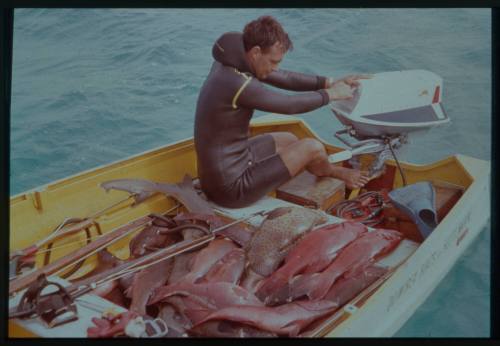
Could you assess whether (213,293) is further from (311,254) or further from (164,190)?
(164,190)

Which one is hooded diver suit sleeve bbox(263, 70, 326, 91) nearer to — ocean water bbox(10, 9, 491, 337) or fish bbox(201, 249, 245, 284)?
ocean water bbox(10, 9, 491, 337)

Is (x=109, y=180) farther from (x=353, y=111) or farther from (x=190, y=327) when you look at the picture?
(x=353, y=111)

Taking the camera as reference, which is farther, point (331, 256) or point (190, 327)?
point (331, 256)

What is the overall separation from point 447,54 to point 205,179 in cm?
129

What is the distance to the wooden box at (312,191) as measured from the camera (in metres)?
3.12

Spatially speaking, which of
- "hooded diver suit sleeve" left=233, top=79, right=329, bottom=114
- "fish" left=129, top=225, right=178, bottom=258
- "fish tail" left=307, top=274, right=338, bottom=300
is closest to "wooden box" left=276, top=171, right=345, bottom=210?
"hooded diver suit sleeve" left=233, top=79, right=329, bottom=114

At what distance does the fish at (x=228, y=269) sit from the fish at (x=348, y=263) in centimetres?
23

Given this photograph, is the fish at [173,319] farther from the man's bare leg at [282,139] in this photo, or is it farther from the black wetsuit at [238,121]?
the man's bare leg at [282,139]

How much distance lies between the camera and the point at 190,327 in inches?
101

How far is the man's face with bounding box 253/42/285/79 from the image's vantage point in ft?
9.50

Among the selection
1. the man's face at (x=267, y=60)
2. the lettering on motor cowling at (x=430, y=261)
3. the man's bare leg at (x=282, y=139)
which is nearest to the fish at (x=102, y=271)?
the man's bare leg at (x=282, y=139)

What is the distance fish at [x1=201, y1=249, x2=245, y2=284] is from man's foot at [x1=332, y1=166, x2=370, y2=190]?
2.25ft
